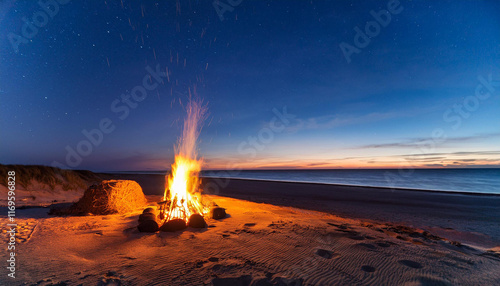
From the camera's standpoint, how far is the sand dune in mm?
3986

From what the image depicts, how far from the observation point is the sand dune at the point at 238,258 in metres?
3.99

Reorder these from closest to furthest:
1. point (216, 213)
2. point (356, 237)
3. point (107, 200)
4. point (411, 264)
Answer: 1. point (411, 264)
2. point (356, 237)
3. point (216, 213)
4. point (107, 200)

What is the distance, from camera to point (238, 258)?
4.81m

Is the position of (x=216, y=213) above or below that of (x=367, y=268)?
above

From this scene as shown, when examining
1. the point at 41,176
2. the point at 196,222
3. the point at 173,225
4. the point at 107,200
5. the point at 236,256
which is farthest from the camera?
the point at 41,176

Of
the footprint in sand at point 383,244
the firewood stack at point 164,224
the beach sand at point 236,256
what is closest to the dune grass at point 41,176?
the beach sand at point 236,256

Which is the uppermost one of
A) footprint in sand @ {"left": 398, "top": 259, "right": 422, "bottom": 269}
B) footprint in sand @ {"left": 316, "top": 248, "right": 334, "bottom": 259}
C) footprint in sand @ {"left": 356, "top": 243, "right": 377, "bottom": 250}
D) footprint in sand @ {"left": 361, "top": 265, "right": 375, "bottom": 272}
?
footprint in sand @ {"left": 316, "top": 248, "right": 334, "bottom": 259}

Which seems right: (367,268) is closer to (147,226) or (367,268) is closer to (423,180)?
(147,226)

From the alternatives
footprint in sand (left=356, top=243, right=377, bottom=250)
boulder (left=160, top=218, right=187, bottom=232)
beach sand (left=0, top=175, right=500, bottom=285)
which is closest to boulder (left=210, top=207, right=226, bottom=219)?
beach sand (left=0, top=175, right=500, bottom=285)

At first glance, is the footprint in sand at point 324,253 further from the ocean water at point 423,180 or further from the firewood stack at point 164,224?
the ocean water at point 423,180

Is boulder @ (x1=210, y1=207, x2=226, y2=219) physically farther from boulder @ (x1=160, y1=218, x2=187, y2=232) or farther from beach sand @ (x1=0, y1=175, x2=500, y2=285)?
boulder @ (x1=160, y1=218, x2=187, y2=232)

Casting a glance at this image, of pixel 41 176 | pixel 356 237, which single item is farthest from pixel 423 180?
pixel 41 176

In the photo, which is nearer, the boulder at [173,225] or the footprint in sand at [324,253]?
the footprint in sand at [324,253]

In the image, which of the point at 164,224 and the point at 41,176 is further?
the point at 41,176
